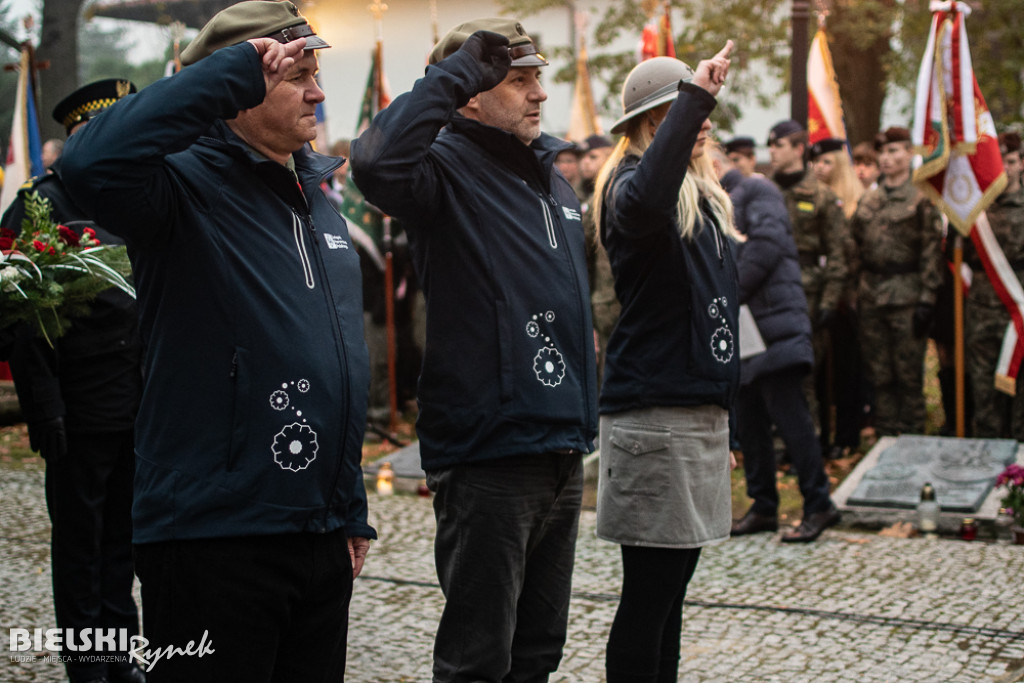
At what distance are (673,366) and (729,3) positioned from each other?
13498 mm

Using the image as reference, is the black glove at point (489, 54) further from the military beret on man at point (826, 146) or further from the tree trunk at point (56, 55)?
the tree trunk at point (56, 55)

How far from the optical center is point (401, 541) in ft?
22.9

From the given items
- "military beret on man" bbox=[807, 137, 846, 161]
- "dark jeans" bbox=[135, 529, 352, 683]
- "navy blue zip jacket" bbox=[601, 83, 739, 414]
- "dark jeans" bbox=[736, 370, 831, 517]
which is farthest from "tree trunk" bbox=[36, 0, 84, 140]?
"dark jeans" bbox=[135, 529, 352, 683]

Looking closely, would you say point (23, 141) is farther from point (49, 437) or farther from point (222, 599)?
point (222, 599)

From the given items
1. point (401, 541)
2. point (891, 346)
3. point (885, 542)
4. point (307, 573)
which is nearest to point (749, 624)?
point (885, 542)

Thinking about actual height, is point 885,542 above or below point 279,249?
below

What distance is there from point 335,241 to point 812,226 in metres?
6.94

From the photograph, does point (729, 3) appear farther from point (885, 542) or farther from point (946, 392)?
point (885, 542)

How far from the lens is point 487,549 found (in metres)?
3.18

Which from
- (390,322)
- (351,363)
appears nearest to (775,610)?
(351,363)

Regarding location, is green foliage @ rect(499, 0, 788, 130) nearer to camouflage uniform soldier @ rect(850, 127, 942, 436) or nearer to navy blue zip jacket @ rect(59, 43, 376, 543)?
camouflage uniform soldier @ rect(850, 127, 942, 436)

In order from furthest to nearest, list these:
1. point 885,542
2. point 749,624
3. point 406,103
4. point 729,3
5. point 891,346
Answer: point 729,3 → point 891,346 → point 885,542 → point 749,624 → point 406,103

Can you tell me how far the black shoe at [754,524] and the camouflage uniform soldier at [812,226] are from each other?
8.23 feet

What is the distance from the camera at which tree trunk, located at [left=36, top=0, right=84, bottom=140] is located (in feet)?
45.0
